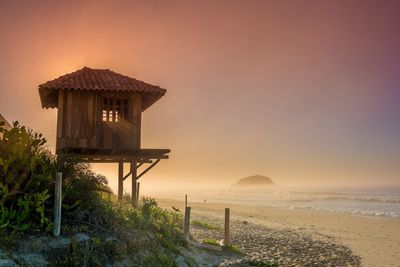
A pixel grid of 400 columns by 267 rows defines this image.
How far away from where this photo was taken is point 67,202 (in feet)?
42.3

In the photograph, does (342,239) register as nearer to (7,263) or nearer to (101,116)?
(101,116)

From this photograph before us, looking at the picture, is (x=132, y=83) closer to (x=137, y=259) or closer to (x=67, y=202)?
(x=67, y=202)

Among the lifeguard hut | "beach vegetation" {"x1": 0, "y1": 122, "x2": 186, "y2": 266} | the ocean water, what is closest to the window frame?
the lifeguard hut

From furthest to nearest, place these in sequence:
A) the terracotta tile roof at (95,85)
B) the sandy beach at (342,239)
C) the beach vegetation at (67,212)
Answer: the sandy beach at (342,239) → the terracotta tile roof at (95,85) → the beach vegetation at (67,212)

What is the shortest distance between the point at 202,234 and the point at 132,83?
1001 cm

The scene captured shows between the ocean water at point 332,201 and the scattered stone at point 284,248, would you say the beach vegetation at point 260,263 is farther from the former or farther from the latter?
the ocean water at point 332,201

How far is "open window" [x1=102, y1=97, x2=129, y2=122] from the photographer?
57.7 ft

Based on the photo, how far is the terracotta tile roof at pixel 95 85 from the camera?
17.0 meters

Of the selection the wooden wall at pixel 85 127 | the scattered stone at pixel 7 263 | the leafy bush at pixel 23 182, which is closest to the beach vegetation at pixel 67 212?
the leafy bush at pixel 23 182

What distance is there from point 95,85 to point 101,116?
4.66 ft

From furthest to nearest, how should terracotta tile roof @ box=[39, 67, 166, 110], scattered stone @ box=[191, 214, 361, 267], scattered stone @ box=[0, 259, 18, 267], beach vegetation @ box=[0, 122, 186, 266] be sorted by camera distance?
scattered stone @ box=[191, 214, 361, 267] → terracotta tile roof @ box=[39, 67, 166, 110] → beach vegetation @ box=[0, 122, 186, 266] → scattered stone @ box=[0, 259, 18, 267]

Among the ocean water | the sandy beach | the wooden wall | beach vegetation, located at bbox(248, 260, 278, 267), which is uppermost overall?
the wooden wall

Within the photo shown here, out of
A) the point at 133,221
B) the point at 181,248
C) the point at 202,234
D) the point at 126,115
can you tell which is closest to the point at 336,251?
the point at 202,234

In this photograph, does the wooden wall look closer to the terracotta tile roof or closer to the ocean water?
the terracotta tile roof
